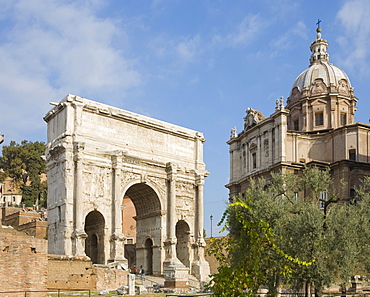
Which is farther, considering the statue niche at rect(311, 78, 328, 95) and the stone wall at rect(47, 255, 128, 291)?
the statue niche at rect(311, 78, 328, 95)

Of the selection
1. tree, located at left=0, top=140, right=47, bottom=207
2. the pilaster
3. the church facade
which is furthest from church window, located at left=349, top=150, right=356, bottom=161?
tree, located at left=0, top=140, right=47, bottom=207

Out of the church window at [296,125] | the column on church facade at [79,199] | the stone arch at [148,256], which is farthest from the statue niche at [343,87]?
the column on church facade at [79,199]

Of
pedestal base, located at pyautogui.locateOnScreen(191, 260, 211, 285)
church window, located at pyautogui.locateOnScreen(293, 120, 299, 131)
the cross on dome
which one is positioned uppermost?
the cross on dome

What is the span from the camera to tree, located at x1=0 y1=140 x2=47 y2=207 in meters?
77.9

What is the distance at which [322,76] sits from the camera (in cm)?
5822

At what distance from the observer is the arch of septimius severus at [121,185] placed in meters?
37.5

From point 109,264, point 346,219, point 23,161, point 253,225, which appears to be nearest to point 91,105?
point 109,264

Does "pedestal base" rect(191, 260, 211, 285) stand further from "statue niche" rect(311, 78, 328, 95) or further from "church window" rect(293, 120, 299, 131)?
"statue niche" rect(311, 78, 328, 95)

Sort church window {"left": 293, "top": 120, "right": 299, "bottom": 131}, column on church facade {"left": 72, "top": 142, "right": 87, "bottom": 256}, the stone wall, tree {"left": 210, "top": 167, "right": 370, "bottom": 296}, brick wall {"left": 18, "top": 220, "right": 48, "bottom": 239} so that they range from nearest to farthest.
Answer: tree {"left": 210, "top": 167, "right": 370, "bottom": 296} < the stone wall < column on church facade {"left": 72, "top": 142, "right": 87, "bottom": 256} < brick wall {"left": 18, "top": 220, "right": 48, "bottom": 239} < church window {"left": 293, "top": 120, "right": 299, "bottom": 131}

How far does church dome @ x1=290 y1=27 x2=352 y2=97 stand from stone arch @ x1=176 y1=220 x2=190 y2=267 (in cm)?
2175

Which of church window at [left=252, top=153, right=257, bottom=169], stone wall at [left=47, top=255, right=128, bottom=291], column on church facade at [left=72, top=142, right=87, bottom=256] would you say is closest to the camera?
stone wall at [left=47, top=255, right=128, bottom=291]

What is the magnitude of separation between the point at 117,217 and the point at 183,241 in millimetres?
7880

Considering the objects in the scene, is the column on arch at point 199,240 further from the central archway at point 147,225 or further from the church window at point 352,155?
the church window at point 352,155

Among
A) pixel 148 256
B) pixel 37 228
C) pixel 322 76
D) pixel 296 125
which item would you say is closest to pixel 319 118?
pixel 296 125
